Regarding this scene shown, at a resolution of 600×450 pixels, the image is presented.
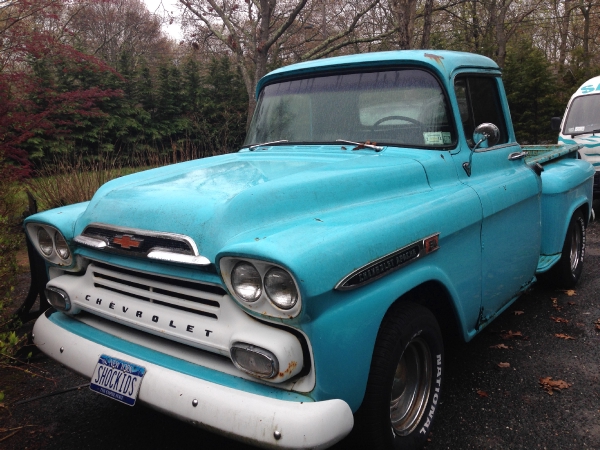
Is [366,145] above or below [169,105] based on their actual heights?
below

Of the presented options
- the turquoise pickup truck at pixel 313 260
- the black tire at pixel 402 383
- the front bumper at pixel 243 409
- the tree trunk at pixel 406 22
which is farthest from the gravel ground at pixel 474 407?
the tree trunk at pixel 406 22

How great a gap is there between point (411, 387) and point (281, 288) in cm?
107

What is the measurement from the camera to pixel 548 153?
4.70 meters

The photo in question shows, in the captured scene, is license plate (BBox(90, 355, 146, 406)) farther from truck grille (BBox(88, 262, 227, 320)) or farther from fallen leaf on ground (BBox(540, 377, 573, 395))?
fallen leaf on ground (BBox(540, 377, 573, 395))

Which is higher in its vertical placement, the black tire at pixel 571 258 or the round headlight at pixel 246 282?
the round headlight at pixel 246 282

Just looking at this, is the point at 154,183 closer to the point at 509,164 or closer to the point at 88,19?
the point at 509,164

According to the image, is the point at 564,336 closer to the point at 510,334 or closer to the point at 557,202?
the point at 510,334

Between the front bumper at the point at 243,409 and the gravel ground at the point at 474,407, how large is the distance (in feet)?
1.98

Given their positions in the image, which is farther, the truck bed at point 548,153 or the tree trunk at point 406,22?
the tree trunk at point 406,22

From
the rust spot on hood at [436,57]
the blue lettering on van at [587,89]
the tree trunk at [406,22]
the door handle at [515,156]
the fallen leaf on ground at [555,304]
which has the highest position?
the tree trunk at [406,22]

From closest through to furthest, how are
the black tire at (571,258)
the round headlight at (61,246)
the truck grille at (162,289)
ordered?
1. the truck grille at (162,289)
2. the round headlight at (61,246)
3. the black tire at (571,258)

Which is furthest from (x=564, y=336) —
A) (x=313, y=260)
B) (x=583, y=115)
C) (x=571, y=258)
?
(x=583, y=115)

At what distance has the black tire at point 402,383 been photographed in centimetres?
210

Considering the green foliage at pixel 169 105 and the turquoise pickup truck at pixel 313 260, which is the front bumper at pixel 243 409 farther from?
the green foliage at pixel 169 105
